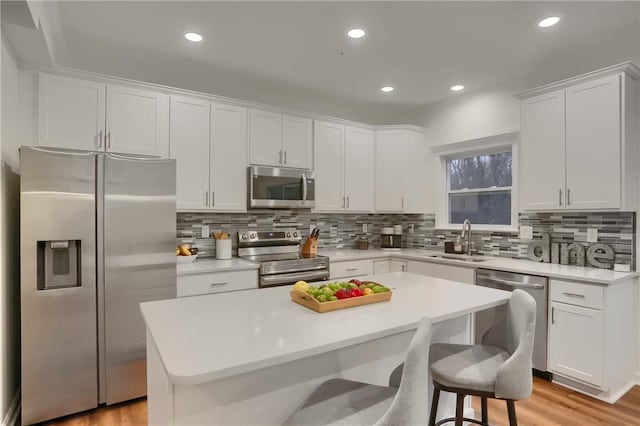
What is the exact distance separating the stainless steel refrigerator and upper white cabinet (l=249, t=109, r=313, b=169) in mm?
1080

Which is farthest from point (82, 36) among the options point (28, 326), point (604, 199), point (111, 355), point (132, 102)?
point (604, 199)

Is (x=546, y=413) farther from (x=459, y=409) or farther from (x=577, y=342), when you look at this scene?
(x=459, y=409)

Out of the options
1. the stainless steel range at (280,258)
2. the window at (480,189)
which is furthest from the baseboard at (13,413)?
the window at (480,189)

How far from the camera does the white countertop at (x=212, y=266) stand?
113 inches

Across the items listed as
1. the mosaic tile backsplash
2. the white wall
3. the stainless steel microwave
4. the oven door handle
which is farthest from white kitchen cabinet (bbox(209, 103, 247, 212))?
the white wall

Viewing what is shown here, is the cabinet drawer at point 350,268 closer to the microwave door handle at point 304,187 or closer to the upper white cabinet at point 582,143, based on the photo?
the microwave door handle at point 304,187

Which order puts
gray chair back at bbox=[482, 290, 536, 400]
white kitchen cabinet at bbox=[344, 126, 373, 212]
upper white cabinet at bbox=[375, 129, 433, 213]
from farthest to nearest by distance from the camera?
upper white cabinet at bbox=[375, 129, 433, 213] < white kitchen cabinet at bbox=[344, 126, 373, 212] < gray chair back at bbox=[482, 290, 536, 400]

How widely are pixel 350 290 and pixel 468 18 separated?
210 centimetres

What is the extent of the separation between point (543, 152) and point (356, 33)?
6.23 ft

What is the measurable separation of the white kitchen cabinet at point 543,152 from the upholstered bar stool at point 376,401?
2509 millimetres

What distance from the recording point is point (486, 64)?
329 cm

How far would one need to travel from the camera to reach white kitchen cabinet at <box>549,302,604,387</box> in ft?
8.36

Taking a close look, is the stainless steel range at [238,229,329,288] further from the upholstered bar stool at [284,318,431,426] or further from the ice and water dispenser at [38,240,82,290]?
the upholstered bar stool at [284,318,431,426]

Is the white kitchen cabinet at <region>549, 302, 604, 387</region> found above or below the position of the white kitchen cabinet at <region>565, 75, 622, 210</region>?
below
